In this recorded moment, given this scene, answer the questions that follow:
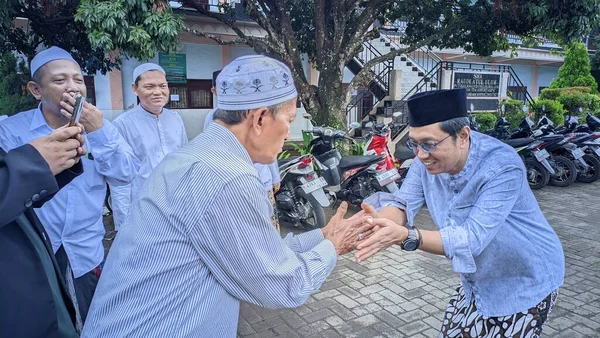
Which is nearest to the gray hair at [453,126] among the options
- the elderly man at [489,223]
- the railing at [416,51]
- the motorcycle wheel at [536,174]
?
the elderly man at [489,223]

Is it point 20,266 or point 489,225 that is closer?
point 20,266

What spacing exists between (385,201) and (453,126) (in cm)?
66

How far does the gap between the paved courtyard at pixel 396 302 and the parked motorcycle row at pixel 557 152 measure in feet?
9.27

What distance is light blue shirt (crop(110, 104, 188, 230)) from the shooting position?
3.85 metres

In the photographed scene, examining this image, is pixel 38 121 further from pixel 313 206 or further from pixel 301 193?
pixel 313 206

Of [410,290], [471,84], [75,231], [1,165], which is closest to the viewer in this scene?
[1,165]

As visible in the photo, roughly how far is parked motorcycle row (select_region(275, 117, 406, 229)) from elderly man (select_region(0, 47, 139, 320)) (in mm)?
3385

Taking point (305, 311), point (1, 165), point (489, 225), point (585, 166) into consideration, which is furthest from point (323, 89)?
point (1, 165)

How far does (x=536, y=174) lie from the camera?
8.42m

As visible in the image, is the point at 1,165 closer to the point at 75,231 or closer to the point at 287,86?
the point at 287,86

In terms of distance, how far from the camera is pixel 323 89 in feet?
29.9

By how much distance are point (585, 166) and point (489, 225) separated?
8.45 meters

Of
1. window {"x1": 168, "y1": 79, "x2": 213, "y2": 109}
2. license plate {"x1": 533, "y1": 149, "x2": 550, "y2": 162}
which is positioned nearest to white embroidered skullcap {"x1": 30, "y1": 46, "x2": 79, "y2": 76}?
license plate {"x1": 533, "y1": 149, "x2": 550, "y2": 162}

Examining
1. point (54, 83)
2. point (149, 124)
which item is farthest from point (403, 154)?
point (54, 83)
